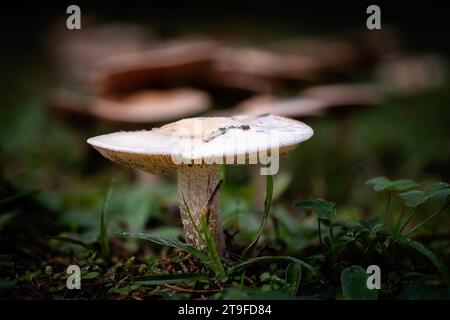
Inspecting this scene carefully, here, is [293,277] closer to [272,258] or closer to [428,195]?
[272,258]

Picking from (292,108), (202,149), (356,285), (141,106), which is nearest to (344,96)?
(292,108)

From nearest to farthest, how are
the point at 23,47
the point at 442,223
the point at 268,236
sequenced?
the point at 268,236 → the point at 442,223 → the point at 23,47

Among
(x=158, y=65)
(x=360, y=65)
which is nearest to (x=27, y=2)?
(x=360, y=65)

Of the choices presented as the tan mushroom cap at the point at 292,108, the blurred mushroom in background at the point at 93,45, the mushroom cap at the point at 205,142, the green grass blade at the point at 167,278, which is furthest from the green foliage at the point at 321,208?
the blurred mushroom in background at the point at 93,45

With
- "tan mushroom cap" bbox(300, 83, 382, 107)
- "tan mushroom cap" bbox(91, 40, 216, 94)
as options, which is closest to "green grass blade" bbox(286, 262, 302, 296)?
"tan mushroom cap" bbox(300, 83, 382, 107)

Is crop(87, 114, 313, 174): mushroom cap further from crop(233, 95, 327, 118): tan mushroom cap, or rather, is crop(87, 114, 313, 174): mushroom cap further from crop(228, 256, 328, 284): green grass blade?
crop(233, 95, 327, 118): tan mushroom cap

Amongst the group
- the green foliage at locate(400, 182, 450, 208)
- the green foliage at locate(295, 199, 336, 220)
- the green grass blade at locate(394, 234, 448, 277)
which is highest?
the green foliage at locate(400, 182, 450, 208)
